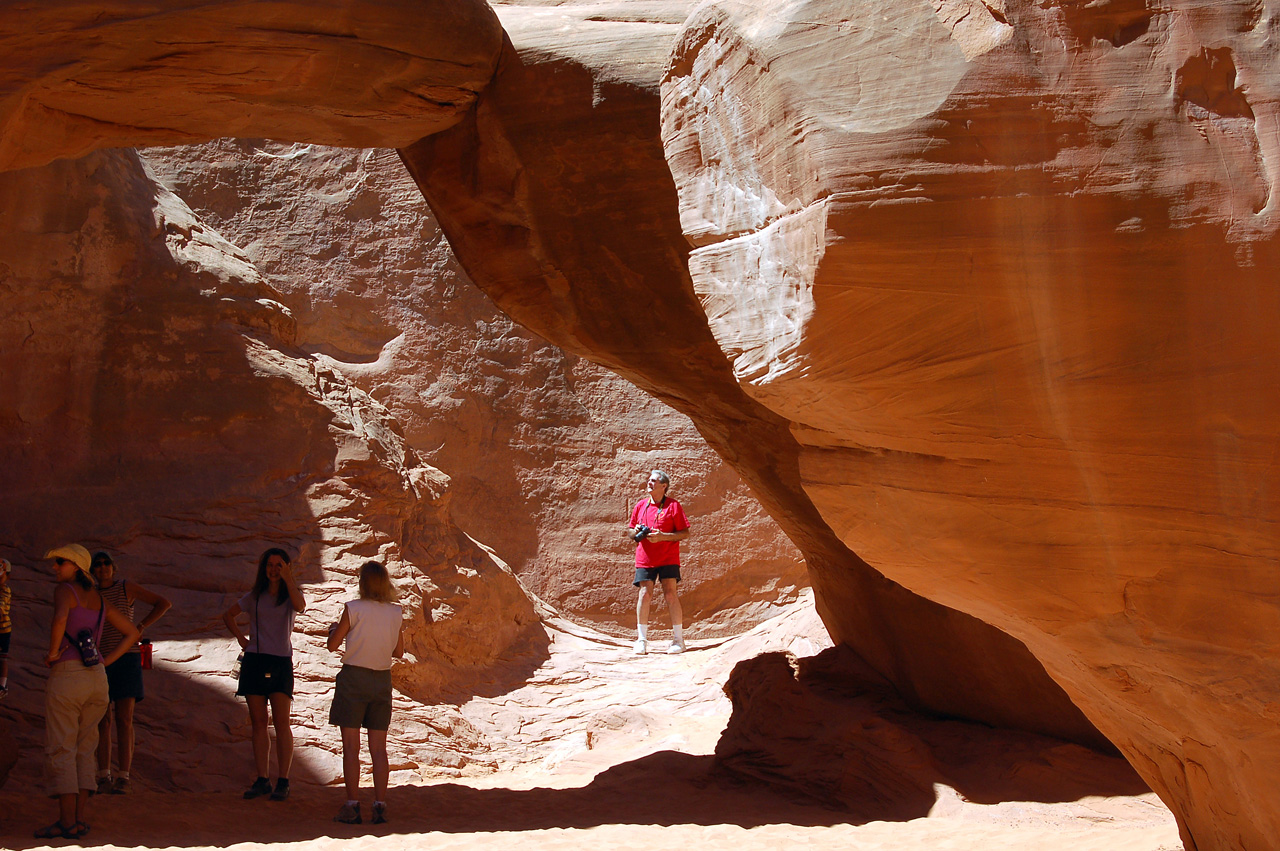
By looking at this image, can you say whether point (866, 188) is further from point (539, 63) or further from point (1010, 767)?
point (1010, 767)

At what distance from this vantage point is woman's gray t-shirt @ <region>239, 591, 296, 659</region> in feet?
19.2

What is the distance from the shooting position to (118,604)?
5801mm

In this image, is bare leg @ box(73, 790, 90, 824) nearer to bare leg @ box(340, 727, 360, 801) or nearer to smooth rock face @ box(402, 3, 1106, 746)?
bare leg @ box(340, 727, 360, 801)

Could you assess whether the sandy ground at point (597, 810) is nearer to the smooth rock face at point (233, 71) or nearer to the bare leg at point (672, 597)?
the bare leg at point (672, 597)

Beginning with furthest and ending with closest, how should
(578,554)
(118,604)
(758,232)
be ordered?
Answer: (578,554) → (118,604) → (758,232)

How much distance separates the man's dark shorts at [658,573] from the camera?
9.92 metres

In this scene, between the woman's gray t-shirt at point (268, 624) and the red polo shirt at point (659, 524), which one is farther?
the red polo shirt at point (659, 524)

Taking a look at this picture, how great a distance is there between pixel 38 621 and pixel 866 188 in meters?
6.46

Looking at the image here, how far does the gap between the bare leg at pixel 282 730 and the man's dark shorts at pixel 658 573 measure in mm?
4548

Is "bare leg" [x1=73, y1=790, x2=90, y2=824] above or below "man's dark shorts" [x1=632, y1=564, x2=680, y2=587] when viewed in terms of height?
below

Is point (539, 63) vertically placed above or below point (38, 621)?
above

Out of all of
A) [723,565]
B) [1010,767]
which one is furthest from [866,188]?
[723,565]

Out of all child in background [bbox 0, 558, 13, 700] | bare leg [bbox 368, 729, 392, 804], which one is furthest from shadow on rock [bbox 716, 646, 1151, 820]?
child in background [bbox 0, 558, 13, 700]

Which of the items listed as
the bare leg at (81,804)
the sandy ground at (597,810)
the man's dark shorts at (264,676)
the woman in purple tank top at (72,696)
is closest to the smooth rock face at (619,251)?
the sandy ground at (597,810)
